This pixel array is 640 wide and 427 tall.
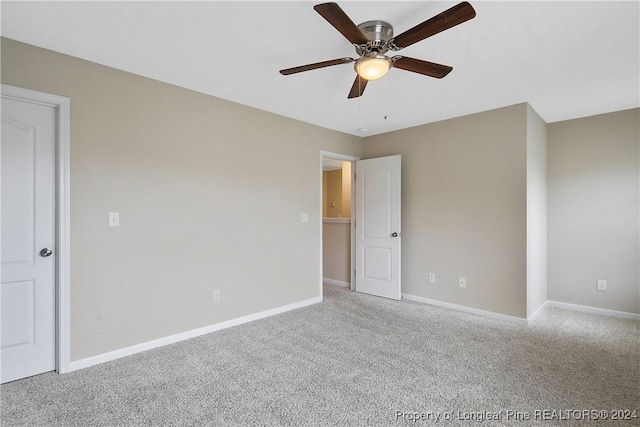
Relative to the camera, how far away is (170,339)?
2998 millimetres

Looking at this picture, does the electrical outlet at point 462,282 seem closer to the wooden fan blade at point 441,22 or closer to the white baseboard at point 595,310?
A: the white baseboard at point 595,310

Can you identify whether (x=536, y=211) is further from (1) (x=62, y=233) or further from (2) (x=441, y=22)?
(1) (x=62, y=233)

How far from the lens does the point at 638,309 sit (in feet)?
12.1

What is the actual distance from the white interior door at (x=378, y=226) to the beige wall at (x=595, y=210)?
6.62 ft

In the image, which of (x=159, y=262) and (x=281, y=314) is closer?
(x=159, y=262)

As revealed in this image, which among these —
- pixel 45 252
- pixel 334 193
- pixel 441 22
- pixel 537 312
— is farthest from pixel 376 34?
pixel 334 193

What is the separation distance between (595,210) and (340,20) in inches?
162

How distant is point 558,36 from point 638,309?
343 centimetres

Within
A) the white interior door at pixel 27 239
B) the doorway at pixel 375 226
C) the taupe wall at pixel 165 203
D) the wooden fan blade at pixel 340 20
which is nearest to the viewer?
the wooden fan blade at pixel 340 20

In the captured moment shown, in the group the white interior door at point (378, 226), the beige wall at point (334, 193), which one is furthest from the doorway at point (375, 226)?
the beige wall at point (334, 193)

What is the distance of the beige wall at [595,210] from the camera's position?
12.3ft

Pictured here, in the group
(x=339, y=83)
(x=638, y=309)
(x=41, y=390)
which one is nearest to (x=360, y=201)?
(x=339, y=83)

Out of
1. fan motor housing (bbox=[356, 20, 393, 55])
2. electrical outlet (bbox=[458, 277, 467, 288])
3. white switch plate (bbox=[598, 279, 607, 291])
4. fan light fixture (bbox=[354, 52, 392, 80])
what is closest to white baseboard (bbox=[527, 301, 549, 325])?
white switch plate (bbox=[598, 279, 607, 291])

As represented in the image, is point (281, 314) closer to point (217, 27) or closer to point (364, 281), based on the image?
point (364, 281)
